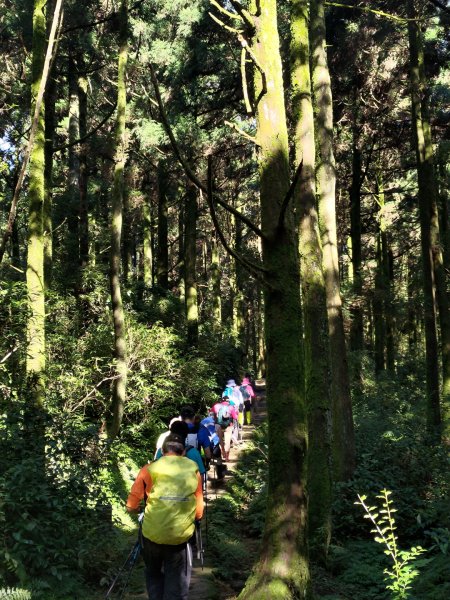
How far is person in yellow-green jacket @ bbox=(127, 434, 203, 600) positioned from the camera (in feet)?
14.4

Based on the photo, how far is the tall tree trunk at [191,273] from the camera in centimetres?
1958

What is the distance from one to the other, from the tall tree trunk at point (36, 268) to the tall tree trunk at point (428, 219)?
1002cm

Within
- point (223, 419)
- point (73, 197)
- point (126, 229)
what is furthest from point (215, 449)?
point (126, 229)

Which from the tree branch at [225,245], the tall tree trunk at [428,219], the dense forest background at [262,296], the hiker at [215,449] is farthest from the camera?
the tall tree trunk at [428,219]

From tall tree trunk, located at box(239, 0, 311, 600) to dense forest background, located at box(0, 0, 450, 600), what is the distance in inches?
0.7

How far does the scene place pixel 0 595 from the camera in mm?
3334

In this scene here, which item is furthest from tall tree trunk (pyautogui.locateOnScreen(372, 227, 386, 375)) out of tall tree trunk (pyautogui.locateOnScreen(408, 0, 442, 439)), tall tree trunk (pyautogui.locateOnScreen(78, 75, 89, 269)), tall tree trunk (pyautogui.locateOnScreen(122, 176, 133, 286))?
tall tree trunk (pyautogui.locateOnScreen(78, 75, 89, 269))

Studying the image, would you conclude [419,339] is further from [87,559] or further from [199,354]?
[87,559]

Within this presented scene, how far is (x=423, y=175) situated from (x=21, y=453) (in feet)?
40.9

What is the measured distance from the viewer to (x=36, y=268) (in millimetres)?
8367

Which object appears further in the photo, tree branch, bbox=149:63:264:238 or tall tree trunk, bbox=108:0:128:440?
tall tree trunk, bbox=108:0:128:440

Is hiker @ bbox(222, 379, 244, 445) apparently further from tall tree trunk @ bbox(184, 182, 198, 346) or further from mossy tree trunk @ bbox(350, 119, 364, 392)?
mossy tree trunk @ bbox(350, 119, 364, 392)

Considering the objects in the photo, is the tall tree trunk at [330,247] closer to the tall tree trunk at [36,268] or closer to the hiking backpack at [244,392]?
the tall tree trunk at [36,268]

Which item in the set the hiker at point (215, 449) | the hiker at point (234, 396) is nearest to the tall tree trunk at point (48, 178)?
the hiker at point (215, 449)
